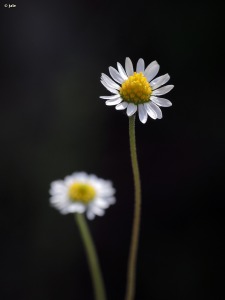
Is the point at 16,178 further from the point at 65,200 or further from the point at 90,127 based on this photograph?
the point at 65,200

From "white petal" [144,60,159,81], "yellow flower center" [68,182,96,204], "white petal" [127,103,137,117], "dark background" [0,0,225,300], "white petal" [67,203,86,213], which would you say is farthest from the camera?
"dark background" [0,0,225,300]

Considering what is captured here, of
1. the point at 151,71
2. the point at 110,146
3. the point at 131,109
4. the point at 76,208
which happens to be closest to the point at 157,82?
the point at 151,71

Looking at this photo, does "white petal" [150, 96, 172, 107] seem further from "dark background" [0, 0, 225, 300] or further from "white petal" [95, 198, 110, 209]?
"dark background" [0, 0, 225, 300]

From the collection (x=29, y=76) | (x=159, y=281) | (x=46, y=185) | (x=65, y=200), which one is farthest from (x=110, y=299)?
(x=29, y=76)

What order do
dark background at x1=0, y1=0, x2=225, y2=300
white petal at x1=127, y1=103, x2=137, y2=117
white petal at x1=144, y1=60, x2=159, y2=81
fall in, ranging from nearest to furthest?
white petal at x1=127, y1=103, x2=137, y2=117 → white petal at x1=144, y1=60, x2=159, y2=81 → dark background at x1=0, y1=0, x2=225, y2=300

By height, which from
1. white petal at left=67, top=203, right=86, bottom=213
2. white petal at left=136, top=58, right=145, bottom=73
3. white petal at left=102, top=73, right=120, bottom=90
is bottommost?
white petal at left=67, top=203, right=86, bottom=213

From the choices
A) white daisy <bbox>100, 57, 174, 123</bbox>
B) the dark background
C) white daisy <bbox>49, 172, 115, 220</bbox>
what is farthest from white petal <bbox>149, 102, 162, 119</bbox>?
the dark background

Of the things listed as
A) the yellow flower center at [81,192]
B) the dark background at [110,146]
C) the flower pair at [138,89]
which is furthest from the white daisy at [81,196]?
the dark background at [110,146]
